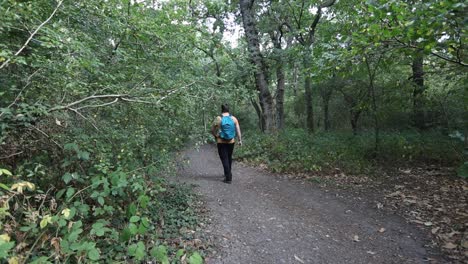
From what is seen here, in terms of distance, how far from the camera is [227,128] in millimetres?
5992

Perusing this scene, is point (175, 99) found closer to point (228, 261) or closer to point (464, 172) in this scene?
point (228, 261)

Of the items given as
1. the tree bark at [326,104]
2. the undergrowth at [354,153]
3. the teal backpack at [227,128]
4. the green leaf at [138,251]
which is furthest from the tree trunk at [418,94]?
the green leaf at [138,251]

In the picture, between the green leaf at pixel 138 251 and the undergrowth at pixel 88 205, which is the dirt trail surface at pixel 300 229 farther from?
the green leaf at pixel 138 251

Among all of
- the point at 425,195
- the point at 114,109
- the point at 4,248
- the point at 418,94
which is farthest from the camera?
the point at 418,94

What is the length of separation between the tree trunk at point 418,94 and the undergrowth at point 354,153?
801 millimetres

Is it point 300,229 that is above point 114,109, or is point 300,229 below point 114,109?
below

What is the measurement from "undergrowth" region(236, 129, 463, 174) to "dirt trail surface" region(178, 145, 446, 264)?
1.79 metres

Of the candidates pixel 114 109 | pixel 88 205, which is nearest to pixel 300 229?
pixel 88 205

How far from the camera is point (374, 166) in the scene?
25.6 ft

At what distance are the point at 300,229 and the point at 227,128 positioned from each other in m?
2.79

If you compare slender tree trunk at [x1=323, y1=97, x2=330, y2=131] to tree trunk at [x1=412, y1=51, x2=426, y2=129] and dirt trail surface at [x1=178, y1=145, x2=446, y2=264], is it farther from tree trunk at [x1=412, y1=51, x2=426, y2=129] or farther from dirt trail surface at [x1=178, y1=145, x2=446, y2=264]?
dirt trail surface at [x1=178, y1=145, x2=446, y2=264]

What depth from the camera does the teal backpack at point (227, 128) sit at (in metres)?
5.98

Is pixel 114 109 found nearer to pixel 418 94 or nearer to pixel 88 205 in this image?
pixel 88 205

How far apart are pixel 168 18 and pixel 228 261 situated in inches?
202
